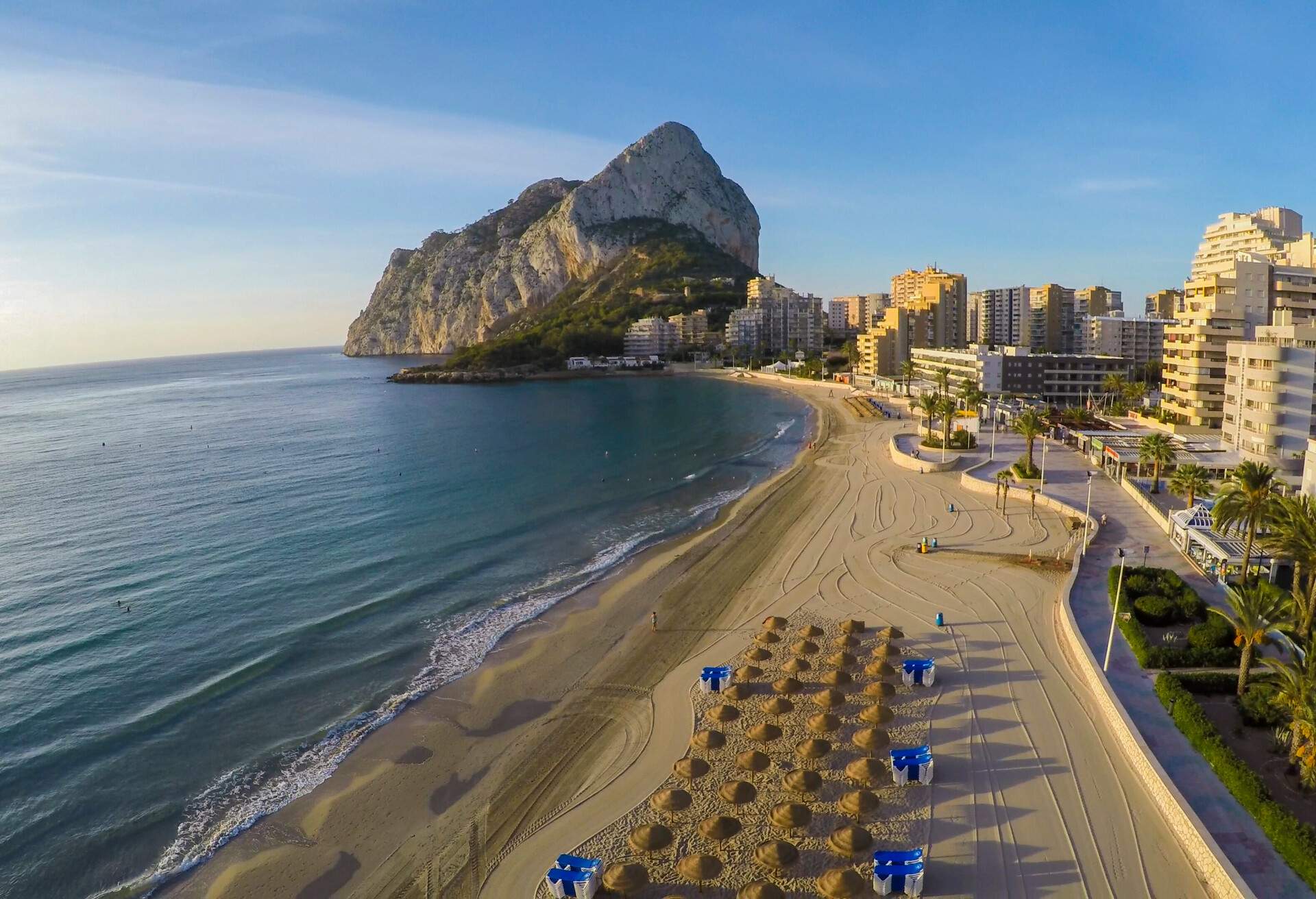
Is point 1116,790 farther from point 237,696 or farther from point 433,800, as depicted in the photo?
point 237,696

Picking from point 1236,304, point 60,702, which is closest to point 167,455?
point 60,702

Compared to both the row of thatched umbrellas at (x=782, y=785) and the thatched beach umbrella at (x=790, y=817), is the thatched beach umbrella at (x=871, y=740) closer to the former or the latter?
the row of thatched umbrellas at (x=782, y=785)

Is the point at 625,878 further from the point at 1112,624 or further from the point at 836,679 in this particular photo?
the point at 1112,624

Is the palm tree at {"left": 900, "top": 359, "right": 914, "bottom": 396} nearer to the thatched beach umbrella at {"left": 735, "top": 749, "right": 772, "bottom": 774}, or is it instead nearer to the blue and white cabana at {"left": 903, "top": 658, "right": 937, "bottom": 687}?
the blue and white cabana at {"left": 903, "top": 658, "right": 937, "bottom": 687}

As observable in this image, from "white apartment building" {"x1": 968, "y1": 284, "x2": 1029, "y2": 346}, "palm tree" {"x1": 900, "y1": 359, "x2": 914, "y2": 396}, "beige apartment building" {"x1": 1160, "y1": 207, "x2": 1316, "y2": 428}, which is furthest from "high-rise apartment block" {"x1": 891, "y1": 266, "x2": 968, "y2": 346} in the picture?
"beige apartment building" {"x1": 1160, "y1": 207, "x2": 1316, "y2": 428}

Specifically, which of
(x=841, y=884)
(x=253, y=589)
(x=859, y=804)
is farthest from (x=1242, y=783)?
(x=253, y=589)
